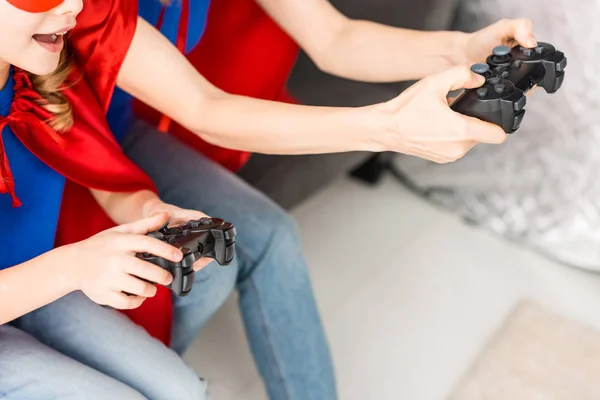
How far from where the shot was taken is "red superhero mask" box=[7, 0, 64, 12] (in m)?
0.64

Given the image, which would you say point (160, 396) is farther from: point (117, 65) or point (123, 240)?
point (117, 65)

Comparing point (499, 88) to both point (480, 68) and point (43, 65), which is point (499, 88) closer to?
point (480, 68)

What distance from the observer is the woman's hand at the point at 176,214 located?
78 centimetres

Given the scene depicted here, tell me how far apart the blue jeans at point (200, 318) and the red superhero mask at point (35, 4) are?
0.35 m

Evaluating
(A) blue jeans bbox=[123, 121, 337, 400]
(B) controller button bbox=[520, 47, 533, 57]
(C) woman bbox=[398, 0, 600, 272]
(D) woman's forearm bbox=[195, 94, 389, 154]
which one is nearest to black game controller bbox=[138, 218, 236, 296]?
(D) woman's forearm bbox=[195, 94, 389, 154]

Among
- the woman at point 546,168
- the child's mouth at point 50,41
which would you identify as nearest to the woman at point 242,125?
the child's mouth at point 50,41

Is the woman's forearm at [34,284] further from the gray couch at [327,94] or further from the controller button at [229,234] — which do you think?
the gray couch at [327,94]

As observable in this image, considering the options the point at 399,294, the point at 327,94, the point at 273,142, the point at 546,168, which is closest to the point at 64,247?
the point at 273,142

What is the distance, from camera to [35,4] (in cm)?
65

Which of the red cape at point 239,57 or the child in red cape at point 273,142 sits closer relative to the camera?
the child in red cape at point 273,142

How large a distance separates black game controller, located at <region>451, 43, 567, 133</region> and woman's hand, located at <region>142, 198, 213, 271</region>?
299mm

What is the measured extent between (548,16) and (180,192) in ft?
2.41

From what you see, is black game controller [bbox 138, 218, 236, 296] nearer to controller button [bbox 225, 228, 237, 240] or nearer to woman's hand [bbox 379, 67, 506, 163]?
controller button [bbox 225, 228, 237, 240]

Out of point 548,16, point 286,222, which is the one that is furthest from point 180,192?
point 548,16
